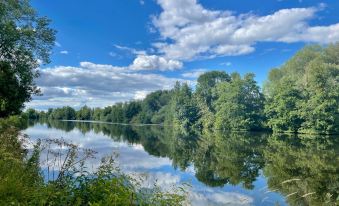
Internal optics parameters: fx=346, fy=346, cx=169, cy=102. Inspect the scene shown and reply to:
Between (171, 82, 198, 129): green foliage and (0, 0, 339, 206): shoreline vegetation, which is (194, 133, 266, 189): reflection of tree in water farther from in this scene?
(171, 82, 198, 129): green foliage

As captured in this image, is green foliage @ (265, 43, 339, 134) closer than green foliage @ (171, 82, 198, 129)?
Yes

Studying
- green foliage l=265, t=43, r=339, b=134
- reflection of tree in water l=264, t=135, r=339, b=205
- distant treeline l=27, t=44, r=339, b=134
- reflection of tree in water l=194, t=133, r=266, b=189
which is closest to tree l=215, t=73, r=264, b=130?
distant treeline l=27, t=44, r=339, b=134

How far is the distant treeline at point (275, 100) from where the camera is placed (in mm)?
64625

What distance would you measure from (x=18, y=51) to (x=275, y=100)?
58026mm

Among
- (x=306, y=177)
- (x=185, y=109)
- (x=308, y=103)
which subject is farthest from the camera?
(x=185, y=109)

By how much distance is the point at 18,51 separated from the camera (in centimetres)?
2994

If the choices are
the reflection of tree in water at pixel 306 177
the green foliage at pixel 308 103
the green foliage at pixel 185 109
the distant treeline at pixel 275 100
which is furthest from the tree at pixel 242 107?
the reflection of tree in water at pixel 306 177

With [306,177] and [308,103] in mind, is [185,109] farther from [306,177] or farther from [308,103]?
[306,177]

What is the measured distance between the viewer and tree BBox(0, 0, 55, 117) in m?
28.4

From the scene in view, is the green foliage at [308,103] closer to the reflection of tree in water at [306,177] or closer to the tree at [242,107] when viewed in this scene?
the tree at [242,107]

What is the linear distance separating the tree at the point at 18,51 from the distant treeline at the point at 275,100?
4984cm

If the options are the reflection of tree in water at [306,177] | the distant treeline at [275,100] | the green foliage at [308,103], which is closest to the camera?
the reflection of tree in water at [306,177]

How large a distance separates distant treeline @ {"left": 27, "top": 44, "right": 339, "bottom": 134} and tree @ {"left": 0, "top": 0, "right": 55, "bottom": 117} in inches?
1962

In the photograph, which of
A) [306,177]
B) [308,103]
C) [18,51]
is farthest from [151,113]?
[306,177]
